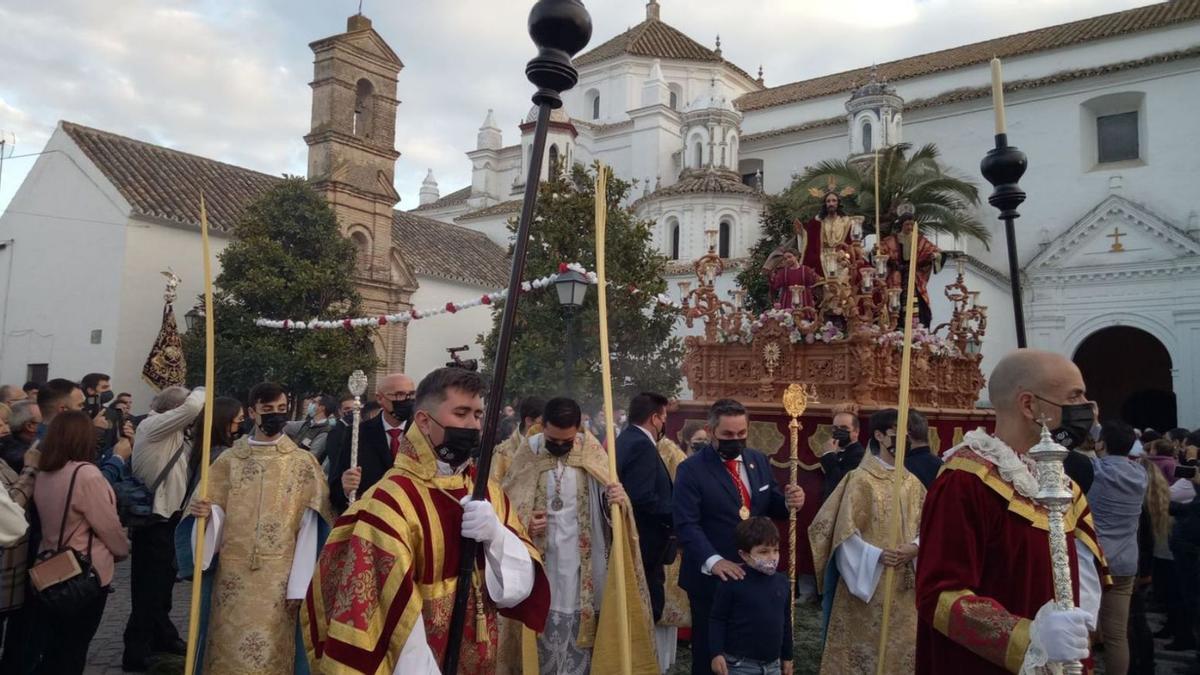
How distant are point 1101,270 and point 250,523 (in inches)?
1028

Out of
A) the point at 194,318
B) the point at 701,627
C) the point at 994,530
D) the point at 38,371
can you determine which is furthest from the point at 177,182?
the point at 994,530

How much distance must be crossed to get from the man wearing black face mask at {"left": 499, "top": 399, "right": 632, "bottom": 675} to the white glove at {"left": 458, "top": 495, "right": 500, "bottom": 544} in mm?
2185

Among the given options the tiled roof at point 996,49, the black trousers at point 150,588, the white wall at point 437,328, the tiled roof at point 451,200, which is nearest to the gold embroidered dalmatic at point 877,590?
the black trousers at point 150,588

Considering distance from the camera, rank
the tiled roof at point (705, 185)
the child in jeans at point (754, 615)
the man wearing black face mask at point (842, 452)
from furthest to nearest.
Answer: the tiled roof at point (705, 185)
the man wearing black face mask at point (842, 452)
the child in jeans at point (754, 615)

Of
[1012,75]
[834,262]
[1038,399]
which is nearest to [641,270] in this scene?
[834,262]

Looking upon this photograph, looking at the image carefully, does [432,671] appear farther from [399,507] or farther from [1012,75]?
[1012,75]

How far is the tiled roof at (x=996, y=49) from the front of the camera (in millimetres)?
28556

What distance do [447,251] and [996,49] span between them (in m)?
22.4

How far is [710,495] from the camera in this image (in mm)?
5223

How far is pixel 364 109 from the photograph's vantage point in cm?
2748

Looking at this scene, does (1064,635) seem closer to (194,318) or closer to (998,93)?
(998,93)

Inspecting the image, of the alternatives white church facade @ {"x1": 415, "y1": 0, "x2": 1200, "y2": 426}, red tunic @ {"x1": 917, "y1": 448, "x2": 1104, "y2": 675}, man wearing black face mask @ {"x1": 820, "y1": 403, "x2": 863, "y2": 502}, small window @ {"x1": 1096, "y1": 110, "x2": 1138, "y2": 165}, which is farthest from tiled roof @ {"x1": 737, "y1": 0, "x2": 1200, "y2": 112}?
red tunic @ {"x1": 917, "y1": 448, "x2": 1104, "y2": 675}

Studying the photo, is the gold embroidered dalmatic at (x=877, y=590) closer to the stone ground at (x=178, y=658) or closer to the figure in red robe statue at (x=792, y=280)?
the stone ground at (x=178, y=658)

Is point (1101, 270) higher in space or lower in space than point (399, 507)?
higher
